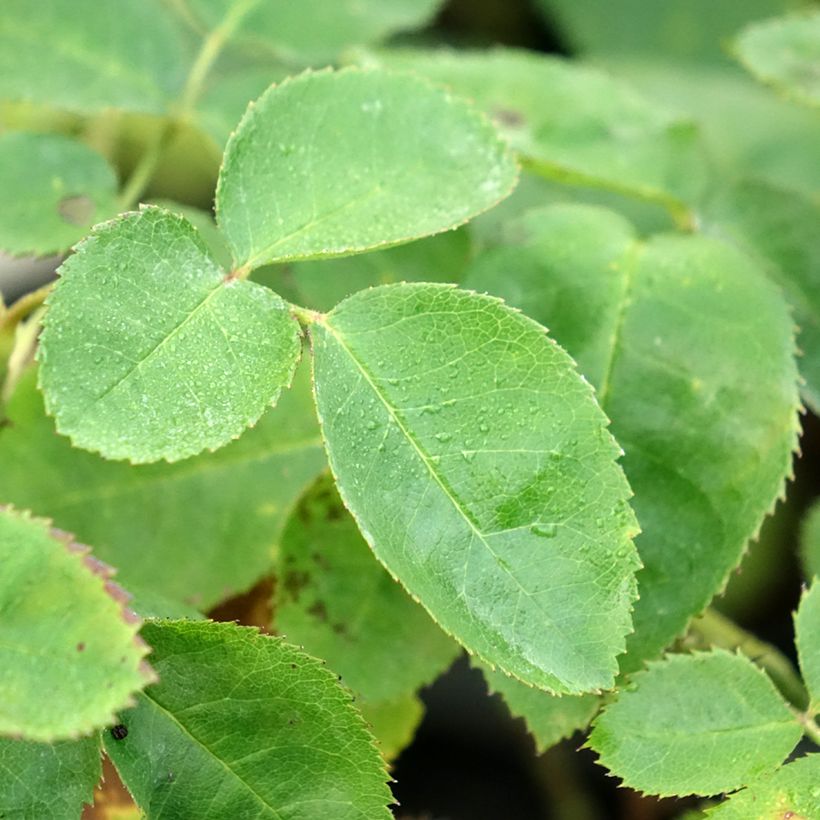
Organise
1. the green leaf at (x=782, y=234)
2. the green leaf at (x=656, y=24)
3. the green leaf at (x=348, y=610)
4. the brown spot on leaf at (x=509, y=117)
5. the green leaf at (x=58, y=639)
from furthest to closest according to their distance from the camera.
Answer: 1. the green leaf at (x=656, y=24)
2. the brown spot on leaf at (x=509, y=117)
3. the green leaf at (x=782, y=234)
4. the green leaf at (x=348, y=610)
5. the green leaf at (x=58, y=639)

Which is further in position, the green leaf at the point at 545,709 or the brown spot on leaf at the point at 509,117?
the brown spot on leaf at the point at 509,117

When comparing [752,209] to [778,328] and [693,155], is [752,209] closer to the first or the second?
[693,155]

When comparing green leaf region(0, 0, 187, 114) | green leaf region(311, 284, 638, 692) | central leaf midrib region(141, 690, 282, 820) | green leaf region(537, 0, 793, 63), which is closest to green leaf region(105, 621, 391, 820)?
central leaf midrib region(141, 690, 282, 820)

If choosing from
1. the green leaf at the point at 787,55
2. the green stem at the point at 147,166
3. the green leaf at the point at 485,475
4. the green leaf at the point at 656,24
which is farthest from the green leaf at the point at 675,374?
the green leaf at the point at 656,24

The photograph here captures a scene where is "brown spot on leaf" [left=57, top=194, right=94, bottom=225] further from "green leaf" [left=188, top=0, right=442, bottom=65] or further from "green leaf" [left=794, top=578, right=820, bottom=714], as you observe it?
"green leaf" [left=794, top=578, right=820, bottom=714]

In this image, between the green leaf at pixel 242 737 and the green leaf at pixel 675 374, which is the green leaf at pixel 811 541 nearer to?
the green leaf at pixel 675 374

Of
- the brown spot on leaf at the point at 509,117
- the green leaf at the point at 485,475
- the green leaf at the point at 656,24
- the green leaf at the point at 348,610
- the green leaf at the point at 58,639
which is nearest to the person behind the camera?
the green leaf at the point at 58,639

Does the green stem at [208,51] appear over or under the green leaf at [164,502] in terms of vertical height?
over
